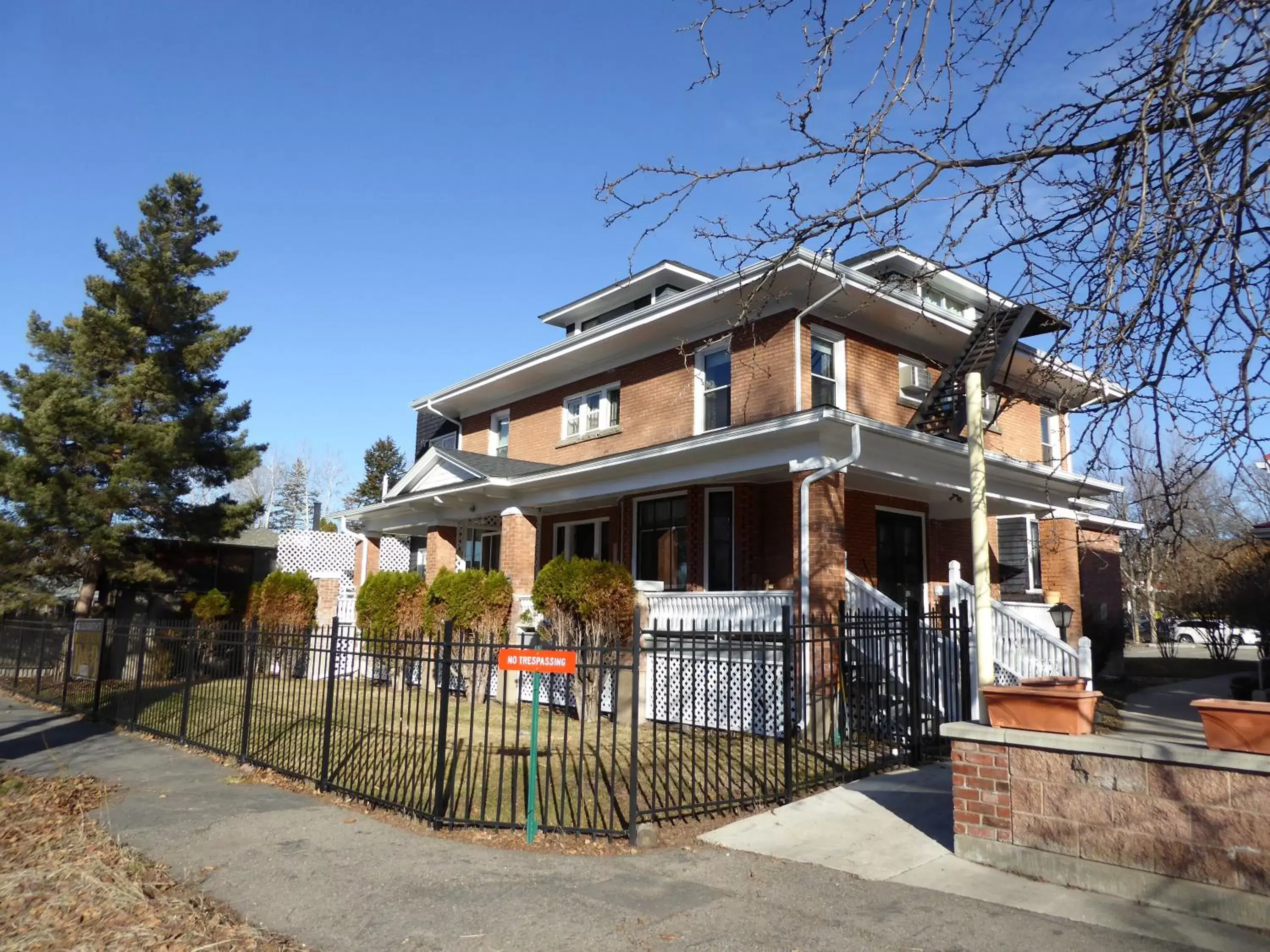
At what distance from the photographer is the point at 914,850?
6.21 meters

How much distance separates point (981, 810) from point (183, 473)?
67.1 feet

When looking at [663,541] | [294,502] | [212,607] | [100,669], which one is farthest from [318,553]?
[294,502]

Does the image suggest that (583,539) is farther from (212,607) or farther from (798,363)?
(212,607)

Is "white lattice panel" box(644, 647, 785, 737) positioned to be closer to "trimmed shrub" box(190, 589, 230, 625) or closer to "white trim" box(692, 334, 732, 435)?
"white trim" box(692, 334, 732, 435)

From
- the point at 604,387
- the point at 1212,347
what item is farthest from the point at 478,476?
the point at 1212,347

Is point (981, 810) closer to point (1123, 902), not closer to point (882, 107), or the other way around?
point (1123, 902)

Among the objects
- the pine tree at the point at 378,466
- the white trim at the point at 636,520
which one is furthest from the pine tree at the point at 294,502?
the white trim at the point at 636,520

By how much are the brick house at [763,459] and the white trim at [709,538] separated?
4 cm

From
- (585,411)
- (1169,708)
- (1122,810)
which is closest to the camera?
(1122,810)

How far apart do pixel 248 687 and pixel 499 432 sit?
1206 cm

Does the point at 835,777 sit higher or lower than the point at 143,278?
lower

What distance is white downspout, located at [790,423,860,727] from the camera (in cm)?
1130

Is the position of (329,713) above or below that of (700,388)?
below

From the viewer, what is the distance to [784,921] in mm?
4941
